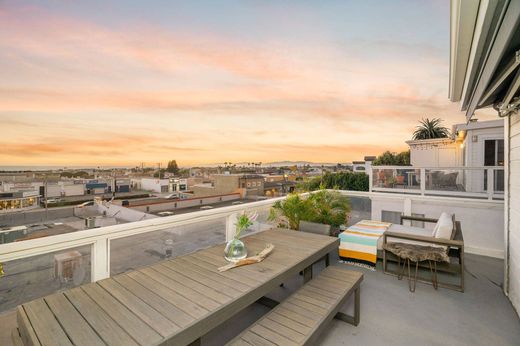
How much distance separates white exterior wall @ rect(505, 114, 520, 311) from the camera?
9.07 ft

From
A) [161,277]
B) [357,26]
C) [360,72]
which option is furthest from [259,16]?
[161,277]

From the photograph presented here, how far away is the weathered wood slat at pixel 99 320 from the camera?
3.92 ft

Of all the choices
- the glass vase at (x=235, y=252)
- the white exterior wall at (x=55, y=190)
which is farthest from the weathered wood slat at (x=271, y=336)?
the white exterior wall at (x=55, y=190)

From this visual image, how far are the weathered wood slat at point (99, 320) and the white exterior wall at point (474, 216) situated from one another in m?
5.77

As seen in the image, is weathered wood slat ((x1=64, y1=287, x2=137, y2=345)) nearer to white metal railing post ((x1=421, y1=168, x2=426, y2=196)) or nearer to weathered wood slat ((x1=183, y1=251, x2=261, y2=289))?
weathered wood slat ((x1=183, y1=251, x2=261, y2=289))

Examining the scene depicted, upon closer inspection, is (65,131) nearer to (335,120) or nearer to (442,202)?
(335,120)

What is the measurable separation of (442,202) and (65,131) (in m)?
14.3

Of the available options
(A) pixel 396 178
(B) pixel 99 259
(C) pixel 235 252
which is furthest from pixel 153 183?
(C) pixel 235 252

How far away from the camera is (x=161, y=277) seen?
6.24ft

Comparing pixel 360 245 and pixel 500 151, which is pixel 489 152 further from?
pixel 360 245

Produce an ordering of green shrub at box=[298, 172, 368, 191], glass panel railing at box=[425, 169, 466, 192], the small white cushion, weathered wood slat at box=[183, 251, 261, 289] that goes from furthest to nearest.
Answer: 1. green shrub at box=[298, 172, 368, 191]
2. glass panel railing at box=[425, 169, 466, 192]
3. the small white cushion
4. weathered wood slat at box=[183, 251, 261, 289]

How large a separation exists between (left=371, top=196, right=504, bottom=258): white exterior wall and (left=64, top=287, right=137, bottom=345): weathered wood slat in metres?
5.77

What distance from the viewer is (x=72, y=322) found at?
131 cm

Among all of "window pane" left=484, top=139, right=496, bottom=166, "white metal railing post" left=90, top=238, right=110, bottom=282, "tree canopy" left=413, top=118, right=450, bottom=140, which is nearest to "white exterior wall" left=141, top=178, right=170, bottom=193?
"tree canopy" left=413, top=118, right=450, bottom=140
